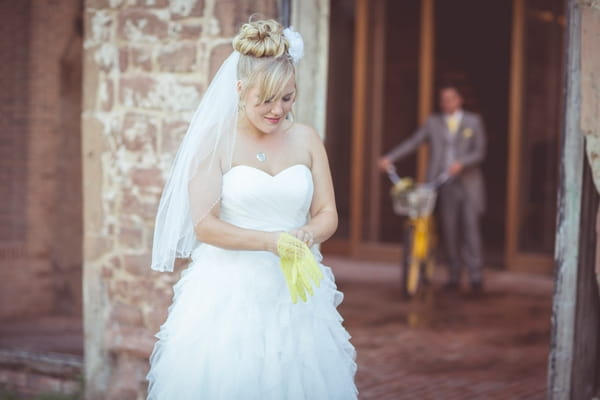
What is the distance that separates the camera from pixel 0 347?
22.4 ft

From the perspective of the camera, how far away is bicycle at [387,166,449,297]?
29.3 feet

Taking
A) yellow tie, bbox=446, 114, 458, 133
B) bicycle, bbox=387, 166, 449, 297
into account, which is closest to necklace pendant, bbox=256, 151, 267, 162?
bicycle, bbox=387, 166, 449, 297

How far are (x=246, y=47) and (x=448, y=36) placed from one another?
8.28 m

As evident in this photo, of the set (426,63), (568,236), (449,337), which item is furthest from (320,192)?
(426,63)

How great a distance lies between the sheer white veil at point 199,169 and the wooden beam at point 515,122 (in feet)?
22.6

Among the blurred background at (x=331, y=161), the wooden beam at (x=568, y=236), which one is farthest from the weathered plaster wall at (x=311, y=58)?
the wooden beam at (x=568, y=236)

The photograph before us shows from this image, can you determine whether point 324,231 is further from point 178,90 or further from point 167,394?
point 178,90

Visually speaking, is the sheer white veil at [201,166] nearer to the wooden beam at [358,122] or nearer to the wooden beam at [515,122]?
the wooden beam at [515,122]

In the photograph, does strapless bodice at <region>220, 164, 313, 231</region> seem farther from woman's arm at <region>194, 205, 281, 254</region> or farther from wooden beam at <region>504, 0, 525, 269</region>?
wooden beam at <region>504, 0, 525, 269</region>

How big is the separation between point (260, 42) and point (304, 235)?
761mm

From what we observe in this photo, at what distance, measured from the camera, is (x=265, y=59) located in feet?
12.0

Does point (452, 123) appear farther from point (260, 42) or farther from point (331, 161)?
point (260, 42)

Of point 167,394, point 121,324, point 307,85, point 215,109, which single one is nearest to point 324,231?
point 215,109

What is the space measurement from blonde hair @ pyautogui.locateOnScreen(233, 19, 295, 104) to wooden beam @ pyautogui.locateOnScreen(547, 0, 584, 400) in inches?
68.2
